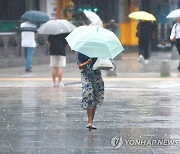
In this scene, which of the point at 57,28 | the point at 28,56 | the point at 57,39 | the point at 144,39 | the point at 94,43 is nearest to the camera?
the point at 94,43

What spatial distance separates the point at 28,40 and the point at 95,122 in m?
11.6

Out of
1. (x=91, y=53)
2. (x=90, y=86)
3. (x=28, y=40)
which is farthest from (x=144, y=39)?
(x=91, y=53)

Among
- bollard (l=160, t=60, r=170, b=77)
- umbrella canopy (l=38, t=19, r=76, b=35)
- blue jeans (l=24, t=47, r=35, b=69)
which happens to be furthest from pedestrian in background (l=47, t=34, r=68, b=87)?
blue jeans (l=24, t=47, r=35, b=69)

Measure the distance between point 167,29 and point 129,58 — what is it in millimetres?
6222

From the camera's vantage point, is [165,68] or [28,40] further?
[28,40]

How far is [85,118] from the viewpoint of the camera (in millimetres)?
14047

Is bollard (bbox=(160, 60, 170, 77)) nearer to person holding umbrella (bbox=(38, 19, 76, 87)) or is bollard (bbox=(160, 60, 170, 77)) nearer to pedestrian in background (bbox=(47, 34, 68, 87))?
person holding umbrella (bbox=(38, 19, 76, 87))

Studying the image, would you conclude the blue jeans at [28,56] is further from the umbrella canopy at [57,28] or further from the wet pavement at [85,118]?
the umbrella canopy at [57,28]

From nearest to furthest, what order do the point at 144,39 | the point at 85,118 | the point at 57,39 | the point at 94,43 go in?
the point at 94,43 → the point at 85,118 → the point at 57,39 → the point at 144,39

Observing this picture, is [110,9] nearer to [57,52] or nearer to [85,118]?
[57,52]

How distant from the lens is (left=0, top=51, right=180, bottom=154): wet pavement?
36.3 feet

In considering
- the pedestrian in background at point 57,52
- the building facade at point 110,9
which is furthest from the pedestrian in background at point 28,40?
the building facade at point 110,9

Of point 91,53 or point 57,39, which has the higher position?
point 91,53

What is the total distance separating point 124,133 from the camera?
40.1 feet
